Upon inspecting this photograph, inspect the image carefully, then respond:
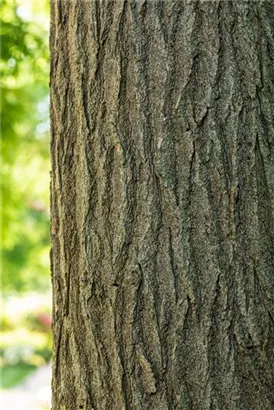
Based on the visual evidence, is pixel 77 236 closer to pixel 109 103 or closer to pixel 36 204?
pixel 109 103

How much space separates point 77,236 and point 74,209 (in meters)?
0.08

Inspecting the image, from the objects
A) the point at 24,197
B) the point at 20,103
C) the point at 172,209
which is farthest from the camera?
the point at 24,197

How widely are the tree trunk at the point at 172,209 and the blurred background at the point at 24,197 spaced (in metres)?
2.42

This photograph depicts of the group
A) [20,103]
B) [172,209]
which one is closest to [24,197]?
[20,103]

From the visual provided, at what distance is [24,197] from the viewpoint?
8148 millimetres

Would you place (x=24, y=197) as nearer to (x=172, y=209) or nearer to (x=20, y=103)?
(x=20, y=103)

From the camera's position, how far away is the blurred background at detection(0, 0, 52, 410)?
15.4 ft

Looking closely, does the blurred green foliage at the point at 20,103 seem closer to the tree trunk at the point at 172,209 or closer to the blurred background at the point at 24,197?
the blurred background at the point at 24,197

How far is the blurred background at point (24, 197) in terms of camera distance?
4707 mm

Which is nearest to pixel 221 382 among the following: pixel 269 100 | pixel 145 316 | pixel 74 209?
pixel 145 316

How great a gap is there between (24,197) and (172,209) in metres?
6.42

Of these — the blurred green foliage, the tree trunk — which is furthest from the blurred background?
the tree trunk

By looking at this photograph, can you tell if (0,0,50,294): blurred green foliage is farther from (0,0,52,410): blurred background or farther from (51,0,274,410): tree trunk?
(51,0,274,410): tree trunk

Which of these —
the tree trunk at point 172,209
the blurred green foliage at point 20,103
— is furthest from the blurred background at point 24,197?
the tree trunk at point 172,209
